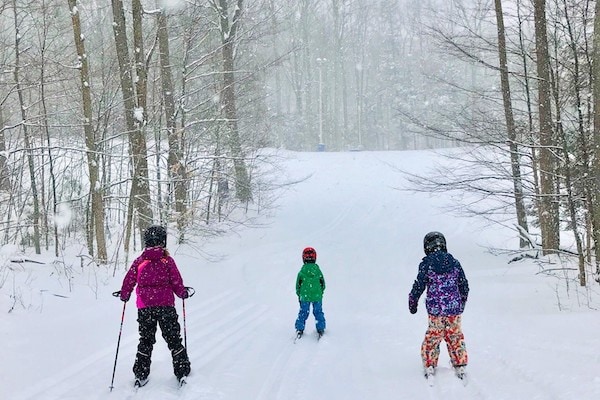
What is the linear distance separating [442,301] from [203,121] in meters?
10.6

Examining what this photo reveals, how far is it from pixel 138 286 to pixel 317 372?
246 centimetres

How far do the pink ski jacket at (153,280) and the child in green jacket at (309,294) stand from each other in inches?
113

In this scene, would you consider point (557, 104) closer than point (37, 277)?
Yes

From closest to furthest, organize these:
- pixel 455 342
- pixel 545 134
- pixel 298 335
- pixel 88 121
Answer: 1. pixel 455 342
2. pixel 298 335
3. pixel 545 134
4. pixel 88 121

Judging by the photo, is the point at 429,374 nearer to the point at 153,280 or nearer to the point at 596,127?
the point at 153,280

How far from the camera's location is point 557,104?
30.1ft

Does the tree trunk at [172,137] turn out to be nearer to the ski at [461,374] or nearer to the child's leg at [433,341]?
the child's leg at [433,341]

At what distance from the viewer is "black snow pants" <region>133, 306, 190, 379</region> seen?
6.10m

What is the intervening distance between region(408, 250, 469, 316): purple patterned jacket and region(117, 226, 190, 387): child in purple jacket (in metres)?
2.92

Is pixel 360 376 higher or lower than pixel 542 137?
lower

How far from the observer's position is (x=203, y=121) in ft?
49.6

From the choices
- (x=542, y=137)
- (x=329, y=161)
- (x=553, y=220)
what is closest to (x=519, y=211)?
(x=553, y=220)

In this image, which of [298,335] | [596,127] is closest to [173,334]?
[298,335]

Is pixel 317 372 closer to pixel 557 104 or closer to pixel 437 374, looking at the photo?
pixel 437 374
